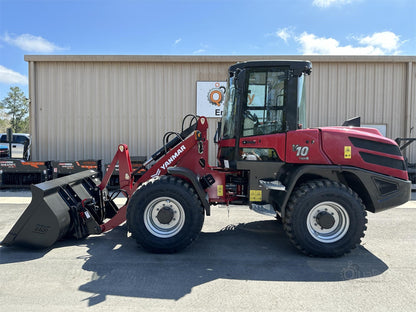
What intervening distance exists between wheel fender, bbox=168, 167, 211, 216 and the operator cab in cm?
65

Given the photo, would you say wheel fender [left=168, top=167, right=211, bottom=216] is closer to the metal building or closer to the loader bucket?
the loader bucket

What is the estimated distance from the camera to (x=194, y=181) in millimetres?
4238

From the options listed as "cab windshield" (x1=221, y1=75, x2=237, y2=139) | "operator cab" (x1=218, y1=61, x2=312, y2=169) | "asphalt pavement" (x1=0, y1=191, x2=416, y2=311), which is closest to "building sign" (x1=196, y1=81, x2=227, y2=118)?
"cab windshield" (x1=221, y1=75, x2=237, y2=139)

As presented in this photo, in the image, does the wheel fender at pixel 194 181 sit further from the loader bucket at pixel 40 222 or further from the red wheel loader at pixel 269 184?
the loader bucket at pixel 40 222

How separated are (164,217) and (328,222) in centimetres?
229

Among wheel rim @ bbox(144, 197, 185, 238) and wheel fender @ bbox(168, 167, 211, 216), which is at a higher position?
wheel fender @ bbox(168, 167, 211, 216)

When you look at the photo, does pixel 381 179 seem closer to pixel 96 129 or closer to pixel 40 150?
pixel 96 129

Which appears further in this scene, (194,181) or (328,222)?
(194,181)

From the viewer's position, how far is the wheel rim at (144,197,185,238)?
13.7 feet

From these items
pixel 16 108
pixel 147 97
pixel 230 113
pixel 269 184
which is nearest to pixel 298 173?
pixel 269 184

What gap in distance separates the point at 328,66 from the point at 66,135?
10.1m

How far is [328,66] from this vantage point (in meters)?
10.8

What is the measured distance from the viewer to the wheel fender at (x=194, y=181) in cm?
424

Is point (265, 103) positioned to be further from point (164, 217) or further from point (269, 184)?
point (164, 217)
